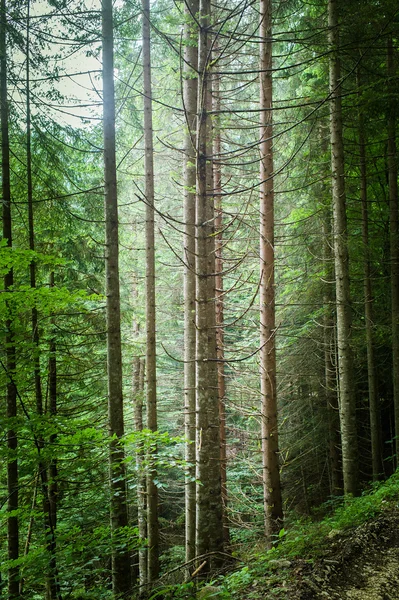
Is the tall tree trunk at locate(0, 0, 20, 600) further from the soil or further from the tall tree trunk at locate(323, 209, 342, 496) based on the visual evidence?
the tall tree trunk at locate(323, 209, 342, 496)

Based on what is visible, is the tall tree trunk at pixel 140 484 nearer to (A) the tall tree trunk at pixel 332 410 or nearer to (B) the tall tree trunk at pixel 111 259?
(B) the tall tree trunk at pixel 111 259

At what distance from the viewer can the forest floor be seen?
323 cm

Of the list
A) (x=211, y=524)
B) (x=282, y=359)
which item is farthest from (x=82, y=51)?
(x=282, y=359)

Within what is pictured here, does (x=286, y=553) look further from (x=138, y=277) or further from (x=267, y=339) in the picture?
(x=138, y=277)

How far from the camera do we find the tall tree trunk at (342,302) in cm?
699

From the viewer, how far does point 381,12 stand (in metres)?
6.78

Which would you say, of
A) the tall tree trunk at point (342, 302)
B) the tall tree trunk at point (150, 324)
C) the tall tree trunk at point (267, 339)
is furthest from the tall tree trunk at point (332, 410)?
the tall tree trunk at point (150, 324)

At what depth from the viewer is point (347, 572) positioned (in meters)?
3.54

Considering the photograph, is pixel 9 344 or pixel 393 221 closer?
pixel 9 344

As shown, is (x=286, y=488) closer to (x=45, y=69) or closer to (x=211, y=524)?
(x=211, y=524)

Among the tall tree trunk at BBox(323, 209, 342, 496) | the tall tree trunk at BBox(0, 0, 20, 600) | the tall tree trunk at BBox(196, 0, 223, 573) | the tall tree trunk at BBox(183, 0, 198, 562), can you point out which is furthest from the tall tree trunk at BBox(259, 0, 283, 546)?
the tall tree trunk at BBox(0, 0, 20, 600)

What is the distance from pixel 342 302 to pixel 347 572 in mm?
4746

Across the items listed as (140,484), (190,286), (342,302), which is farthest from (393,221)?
(140,484)

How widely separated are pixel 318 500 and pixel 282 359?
5.82 meters
